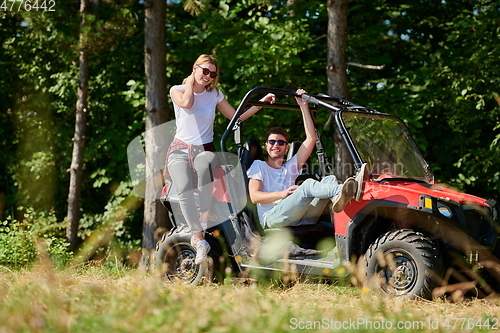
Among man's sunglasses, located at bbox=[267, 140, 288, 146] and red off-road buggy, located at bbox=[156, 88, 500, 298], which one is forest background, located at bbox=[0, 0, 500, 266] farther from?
man's sunglasses, located at bbox=[267, 140, 288, 146]

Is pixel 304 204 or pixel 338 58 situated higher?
pixel 338 58

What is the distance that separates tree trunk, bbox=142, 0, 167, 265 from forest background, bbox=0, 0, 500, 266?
2.51 ft

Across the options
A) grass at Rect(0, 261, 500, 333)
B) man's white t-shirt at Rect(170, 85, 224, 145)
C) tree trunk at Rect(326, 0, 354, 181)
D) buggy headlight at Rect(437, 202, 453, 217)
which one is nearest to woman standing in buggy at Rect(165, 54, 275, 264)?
man's white t-shirt at Rect(170, 85, 224, 145)

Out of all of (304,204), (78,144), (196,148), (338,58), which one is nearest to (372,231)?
(304,204)

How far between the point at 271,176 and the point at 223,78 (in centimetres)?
677

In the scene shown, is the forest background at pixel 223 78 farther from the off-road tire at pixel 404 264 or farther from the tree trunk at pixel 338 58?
the off-road tire at pixel 404 264

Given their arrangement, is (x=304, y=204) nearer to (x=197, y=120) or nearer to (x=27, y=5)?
(x=197, y=120)

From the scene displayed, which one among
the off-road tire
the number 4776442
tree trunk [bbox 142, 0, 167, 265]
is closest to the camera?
the off-road tire

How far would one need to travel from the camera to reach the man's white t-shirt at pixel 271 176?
6191 mm

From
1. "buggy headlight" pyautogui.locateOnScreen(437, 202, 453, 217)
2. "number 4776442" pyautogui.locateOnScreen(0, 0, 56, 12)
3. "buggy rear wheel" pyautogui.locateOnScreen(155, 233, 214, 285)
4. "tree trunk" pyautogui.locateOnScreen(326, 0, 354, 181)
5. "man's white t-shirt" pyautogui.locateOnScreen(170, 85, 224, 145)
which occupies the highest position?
"number 4776442" pyautogui.locateOnScreen(0, 0, 56, 12)

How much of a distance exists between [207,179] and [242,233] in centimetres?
60

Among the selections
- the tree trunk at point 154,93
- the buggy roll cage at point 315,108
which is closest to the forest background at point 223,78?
the tree trunk at point 154,93

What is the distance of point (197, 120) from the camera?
6.31m

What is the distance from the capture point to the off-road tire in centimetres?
521
